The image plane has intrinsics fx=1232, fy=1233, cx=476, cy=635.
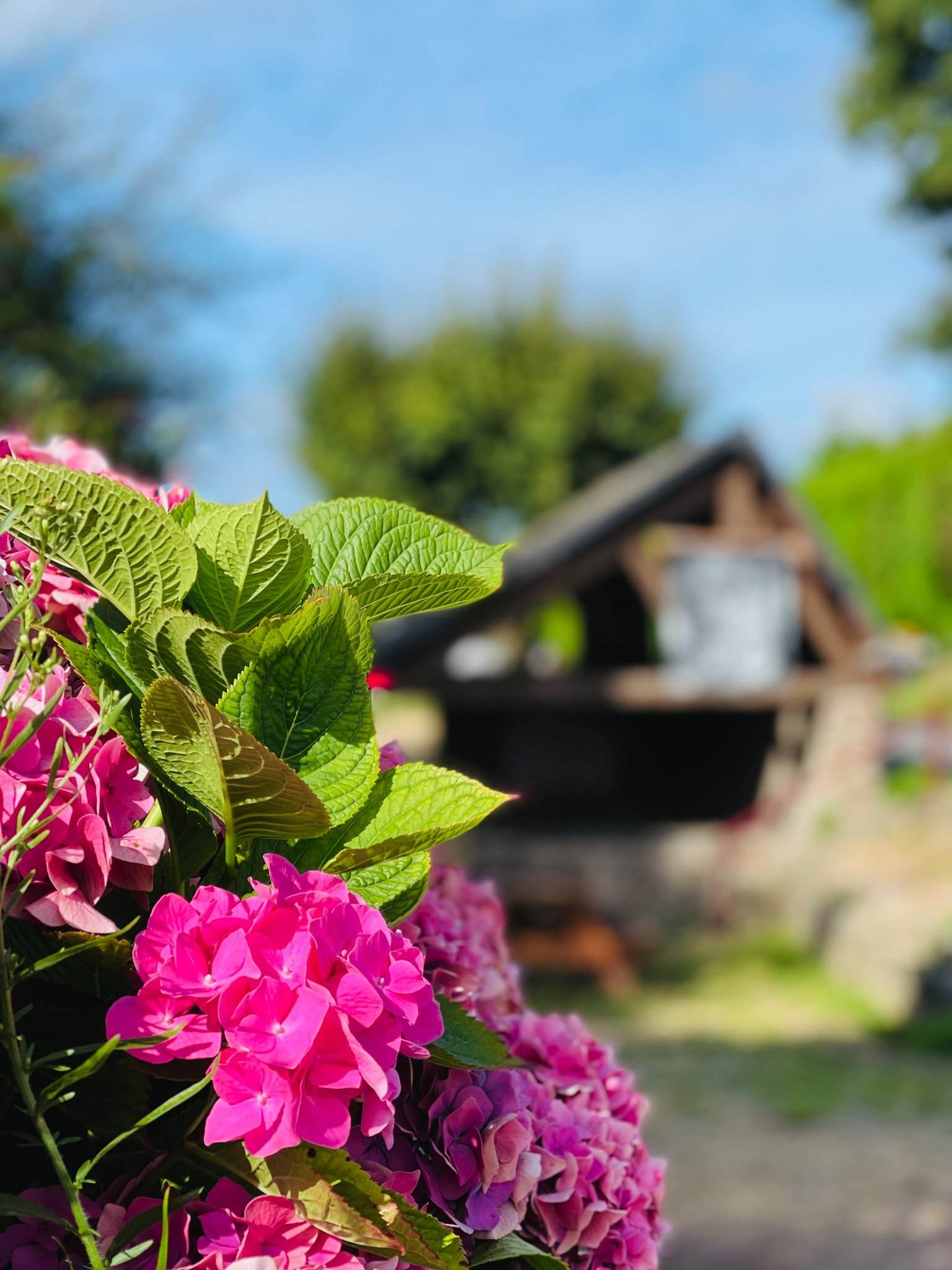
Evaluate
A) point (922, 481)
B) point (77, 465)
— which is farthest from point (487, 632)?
point (922, 481)

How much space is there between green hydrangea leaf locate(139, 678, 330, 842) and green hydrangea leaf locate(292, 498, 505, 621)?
0.16m

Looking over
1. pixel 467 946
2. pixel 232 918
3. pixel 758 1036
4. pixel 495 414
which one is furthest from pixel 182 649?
pixel 495 414

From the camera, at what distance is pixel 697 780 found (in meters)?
13.4

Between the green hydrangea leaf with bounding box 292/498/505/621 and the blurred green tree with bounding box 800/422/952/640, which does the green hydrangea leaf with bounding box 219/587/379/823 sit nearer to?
the green hydrangea leaf with bounding box 292/498/505/621

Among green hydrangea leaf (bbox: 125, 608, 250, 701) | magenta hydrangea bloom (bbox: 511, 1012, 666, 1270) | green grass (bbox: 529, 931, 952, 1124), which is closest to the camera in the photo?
green hydrangea leaf (bbox: 125, 608, 250, 701)

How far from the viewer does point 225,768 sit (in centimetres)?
69

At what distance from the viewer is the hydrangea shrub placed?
671mm

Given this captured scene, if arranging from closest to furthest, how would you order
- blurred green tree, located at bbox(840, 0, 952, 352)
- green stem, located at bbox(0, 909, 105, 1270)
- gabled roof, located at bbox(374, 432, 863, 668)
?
1. green stem, located at bbox(0, 909, 105, 1270)
2. gabled roof, located at bbox(374, 432, 863, 668)
3. blurred green tree, located at bbox(840, 0, 952, 352)

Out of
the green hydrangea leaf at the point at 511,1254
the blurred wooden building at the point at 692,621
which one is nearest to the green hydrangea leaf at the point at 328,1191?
the green hydrangea leaf at the point at 511,1254

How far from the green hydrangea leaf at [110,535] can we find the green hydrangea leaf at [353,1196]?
34 centimetres

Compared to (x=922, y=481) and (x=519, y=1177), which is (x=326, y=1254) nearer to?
(x=519, y=1177)

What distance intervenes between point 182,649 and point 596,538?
31.3 feet

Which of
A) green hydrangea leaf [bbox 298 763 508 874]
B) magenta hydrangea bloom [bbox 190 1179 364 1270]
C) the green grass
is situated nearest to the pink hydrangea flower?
green hydrangea leaf [bbox 298 763 508 874]

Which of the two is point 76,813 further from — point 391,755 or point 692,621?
point 692,621
